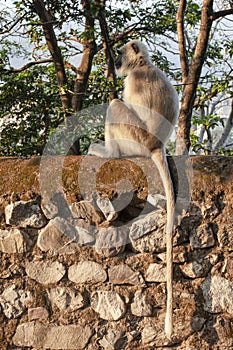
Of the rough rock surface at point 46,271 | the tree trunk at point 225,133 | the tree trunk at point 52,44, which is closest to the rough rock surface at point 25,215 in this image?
the rough rock surface at point 46,271

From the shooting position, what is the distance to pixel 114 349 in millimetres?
3432

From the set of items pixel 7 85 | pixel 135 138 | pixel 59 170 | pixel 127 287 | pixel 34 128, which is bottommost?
pixel 127 287

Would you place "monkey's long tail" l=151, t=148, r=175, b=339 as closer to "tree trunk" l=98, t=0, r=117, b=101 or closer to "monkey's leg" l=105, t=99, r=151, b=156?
"monkey's leg" l=105, t=99, r=151, b=156

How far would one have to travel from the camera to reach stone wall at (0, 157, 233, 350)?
344cm

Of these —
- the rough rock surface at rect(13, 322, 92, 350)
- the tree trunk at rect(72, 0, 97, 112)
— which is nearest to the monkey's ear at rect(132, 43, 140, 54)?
the tree trunk at rect(72, 0, 97, 112)

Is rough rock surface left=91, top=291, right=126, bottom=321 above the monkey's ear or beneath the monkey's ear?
beneath

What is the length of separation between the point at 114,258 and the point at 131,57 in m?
2.37

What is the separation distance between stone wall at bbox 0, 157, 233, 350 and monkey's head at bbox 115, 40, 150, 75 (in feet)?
5.60

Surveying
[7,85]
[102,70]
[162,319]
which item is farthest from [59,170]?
[102,70]

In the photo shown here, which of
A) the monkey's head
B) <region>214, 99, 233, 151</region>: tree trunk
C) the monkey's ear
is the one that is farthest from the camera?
<region>214, 99, 233, 151</region>: tree trunk

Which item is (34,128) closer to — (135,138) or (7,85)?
(7,85)

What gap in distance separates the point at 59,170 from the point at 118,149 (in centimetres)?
78

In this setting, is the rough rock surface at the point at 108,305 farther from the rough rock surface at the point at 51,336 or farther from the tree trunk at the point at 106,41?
the tree trunk at the point at 106,41

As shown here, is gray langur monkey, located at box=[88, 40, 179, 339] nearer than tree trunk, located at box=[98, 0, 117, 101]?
Yes
